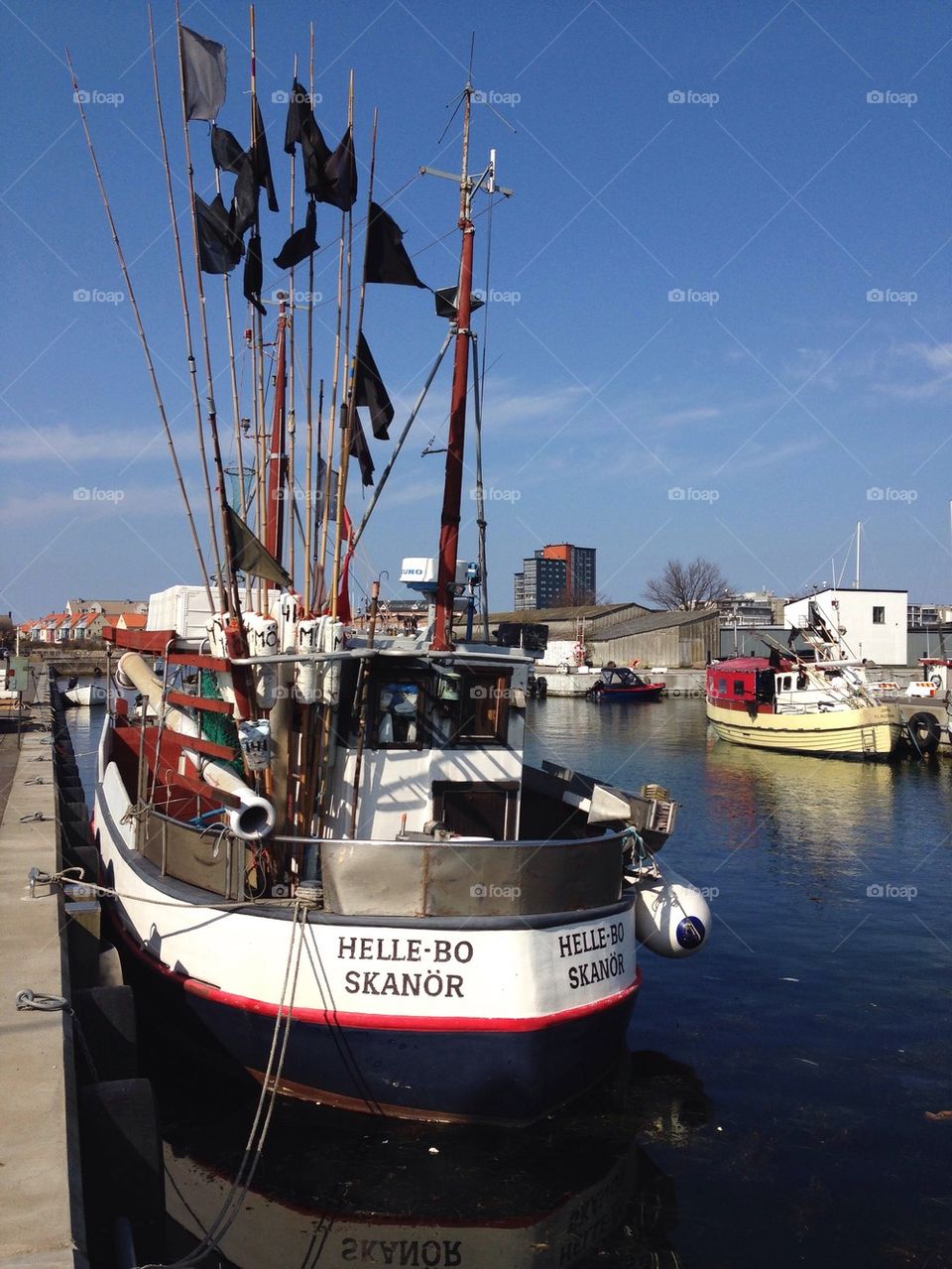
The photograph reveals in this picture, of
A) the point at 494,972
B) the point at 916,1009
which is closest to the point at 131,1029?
the point at 494,972

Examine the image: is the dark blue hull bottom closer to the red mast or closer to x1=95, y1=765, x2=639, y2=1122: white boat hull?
x1=95, y1=765, x2=639, y2=1122: white boat hull

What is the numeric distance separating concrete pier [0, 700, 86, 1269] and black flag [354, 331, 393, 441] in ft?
22.8

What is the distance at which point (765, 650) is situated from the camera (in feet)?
298

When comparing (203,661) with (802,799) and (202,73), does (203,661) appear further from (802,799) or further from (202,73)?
(802,799)

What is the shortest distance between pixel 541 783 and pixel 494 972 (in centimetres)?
535

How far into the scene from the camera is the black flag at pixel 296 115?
40.6 ft

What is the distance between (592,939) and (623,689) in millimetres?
73123

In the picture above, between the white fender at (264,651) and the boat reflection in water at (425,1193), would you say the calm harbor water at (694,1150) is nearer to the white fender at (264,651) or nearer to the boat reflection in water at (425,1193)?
the boat reflection in water at (425,1193)

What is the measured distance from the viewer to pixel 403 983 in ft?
31.1

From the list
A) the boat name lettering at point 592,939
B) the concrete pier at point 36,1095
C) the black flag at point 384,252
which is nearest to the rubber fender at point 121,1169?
the concrete pier at point 36,1095

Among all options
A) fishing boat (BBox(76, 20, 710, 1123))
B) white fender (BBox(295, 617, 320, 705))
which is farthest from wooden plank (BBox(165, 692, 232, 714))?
white fender (BBox(295, 617, 320, 705))

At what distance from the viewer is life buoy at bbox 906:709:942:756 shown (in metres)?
42.4

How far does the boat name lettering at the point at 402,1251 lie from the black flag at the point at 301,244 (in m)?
10.8

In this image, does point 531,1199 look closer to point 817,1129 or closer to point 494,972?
point 494,972
